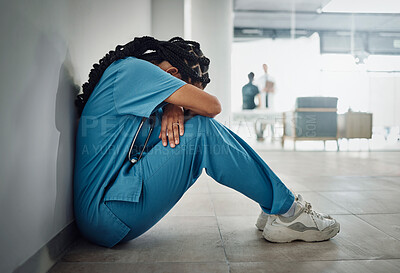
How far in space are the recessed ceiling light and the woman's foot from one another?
16.0ft

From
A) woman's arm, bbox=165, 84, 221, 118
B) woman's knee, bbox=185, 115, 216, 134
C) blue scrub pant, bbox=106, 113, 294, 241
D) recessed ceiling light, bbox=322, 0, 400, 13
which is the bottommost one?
blue scrub pant, bbox=106, 113, 294, 241

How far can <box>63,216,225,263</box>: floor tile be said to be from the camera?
1166mm

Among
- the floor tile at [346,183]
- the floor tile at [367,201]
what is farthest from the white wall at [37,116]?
the floor tile at [346,183]

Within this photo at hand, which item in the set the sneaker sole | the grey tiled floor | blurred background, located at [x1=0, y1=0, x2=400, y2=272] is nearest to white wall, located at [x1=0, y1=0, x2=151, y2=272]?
the grey tiled floor

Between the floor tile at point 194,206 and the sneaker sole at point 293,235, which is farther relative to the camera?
the floor tile at point 194,206

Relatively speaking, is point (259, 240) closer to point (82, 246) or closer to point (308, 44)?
point (82, 246)

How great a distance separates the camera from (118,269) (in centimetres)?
107

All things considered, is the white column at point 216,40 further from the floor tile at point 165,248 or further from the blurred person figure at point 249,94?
the floor tile at point 165,248

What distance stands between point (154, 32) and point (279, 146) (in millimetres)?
2856

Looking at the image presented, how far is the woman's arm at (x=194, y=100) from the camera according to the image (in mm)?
1124

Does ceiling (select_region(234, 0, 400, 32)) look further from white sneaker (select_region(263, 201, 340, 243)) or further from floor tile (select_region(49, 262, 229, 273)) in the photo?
Answer: floor tile (select_region(49, 262, 229, 273))

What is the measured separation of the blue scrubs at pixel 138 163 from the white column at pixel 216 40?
3.87m

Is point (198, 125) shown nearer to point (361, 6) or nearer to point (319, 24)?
point (319, 24)

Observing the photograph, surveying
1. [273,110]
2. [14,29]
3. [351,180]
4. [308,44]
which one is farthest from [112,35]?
[308,44]
